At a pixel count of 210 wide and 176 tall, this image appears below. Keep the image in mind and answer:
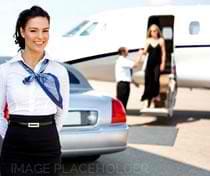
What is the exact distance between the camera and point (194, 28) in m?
13.7

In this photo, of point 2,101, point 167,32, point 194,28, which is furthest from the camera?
point 167,32

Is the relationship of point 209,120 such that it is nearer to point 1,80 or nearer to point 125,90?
point 125,90

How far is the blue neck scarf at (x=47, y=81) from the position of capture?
2975 millimetres

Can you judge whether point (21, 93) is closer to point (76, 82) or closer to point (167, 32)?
point (76, 82)

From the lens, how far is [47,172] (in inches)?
120

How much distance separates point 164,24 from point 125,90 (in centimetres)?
565

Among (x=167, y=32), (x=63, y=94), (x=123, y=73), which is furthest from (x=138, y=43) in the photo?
(x=63, y=94)

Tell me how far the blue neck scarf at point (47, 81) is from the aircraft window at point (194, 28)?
1100cm

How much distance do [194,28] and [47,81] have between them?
11133mm

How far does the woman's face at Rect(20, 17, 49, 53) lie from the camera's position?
3.01 meters

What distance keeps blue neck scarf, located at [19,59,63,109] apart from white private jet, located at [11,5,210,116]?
9.61 meters

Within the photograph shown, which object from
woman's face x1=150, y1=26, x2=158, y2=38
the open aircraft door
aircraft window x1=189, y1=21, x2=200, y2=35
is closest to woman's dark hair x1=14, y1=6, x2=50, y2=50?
the open aircraft door

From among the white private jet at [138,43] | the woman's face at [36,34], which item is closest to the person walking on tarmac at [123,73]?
the white private jet at [138,43]

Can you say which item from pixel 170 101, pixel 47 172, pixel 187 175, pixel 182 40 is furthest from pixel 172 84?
pixel 47 172
